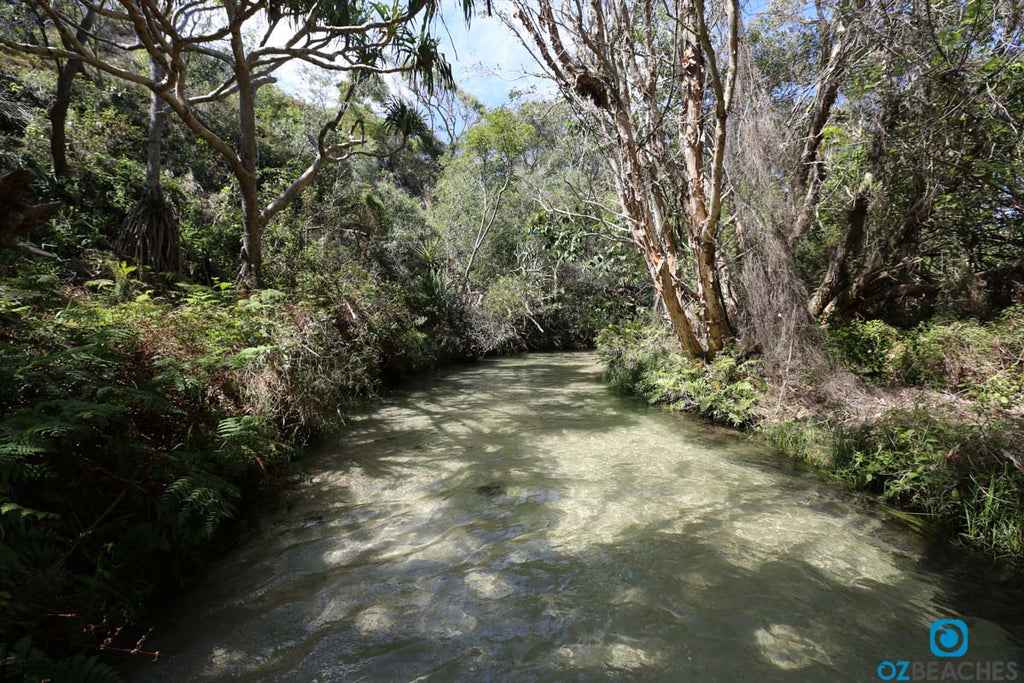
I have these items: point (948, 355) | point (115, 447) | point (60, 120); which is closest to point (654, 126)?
point (948, 355)

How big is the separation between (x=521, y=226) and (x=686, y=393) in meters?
12.8

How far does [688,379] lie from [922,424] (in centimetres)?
316

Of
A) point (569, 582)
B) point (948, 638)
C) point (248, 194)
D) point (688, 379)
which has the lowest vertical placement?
point (948, 638)

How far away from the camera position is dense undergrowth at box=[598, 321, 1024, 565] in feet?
10.6

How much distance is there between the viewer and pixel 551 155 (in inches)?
816

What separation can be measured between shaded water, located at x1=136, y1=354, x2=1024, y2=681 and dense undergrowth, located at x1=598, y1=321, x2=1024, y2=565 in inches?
15.2

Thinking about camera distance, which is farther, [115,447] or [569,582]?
[569,582]

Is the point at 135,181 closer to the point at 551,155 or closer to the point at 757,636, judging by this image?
the point at 757,636

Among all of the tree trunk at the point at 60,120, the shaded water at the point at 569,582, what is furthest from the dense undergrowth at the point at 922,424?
the tree trunk at the point at 60,120

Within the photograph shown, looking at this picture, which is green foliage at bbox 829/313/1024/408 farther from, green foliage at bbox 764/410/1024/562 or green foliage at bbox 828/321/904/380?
green foliage at bbox 764/410/1024/562

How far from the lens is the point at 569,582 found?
9.11ft

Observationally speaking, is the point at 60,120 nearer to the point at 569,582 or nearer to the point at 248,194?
the point at 248,194

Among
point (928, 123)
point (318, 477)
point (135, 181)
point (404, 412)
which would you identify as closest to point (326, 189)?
point (135, 181)

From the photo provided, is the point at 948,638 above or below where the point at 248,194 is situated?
below
